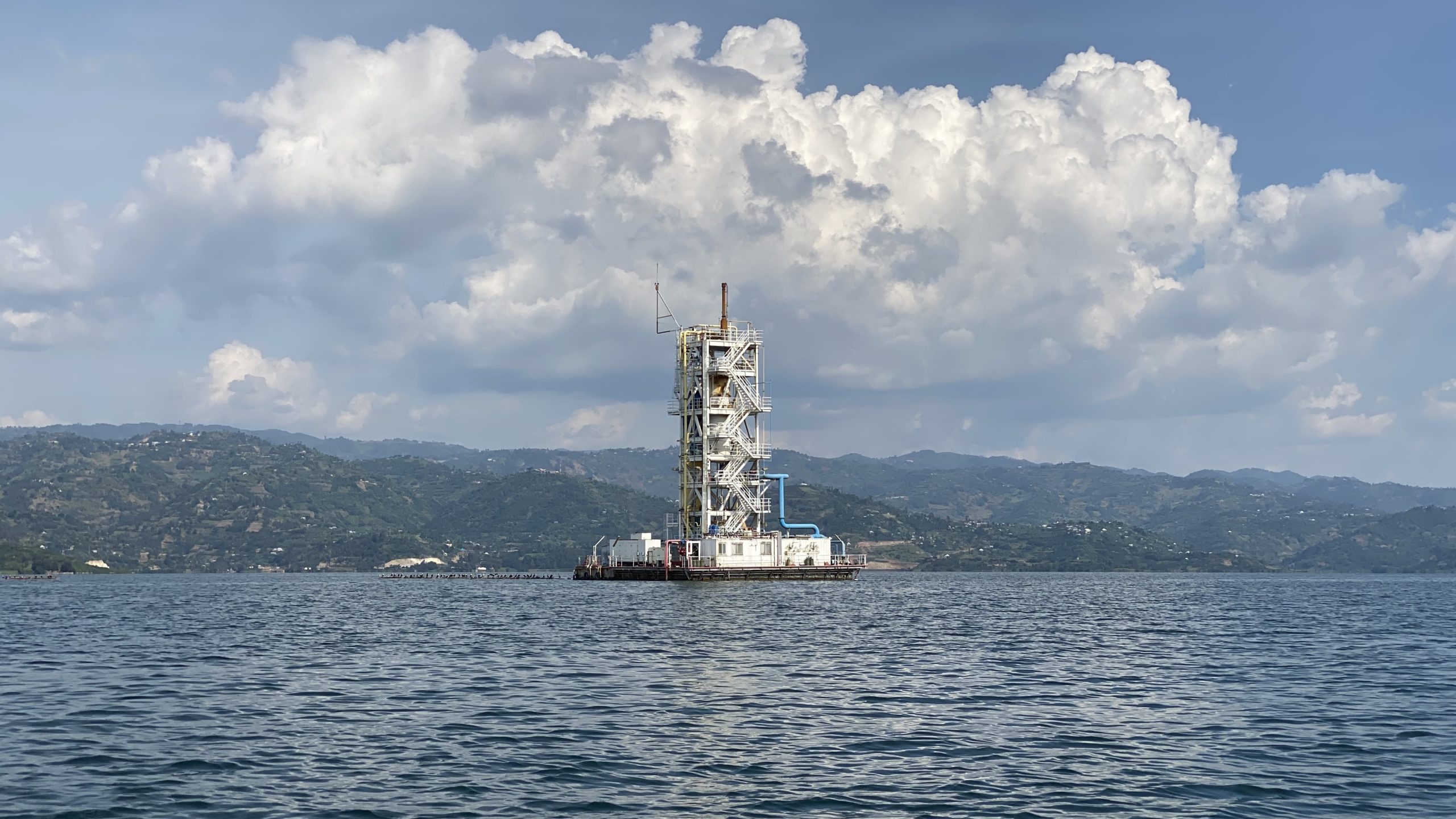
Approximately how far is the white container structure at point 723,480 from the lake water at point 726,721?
8212 cm

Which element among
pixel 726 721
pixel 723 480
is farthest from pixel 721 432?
pixel 726 721

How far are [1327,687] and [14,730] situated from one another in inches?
1871

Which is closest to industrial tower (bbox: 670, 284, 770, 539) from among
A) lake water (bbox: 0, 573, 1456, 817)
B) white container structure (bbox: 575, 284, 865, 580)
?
white container structure (bbox: 575, 284, 865, 580)

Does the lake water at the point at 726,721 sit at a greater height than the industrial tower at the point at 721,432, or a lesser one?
lesser

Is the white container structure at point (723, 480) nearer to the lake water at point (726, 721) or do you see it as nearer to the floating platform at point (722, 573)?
the floating platform at point (722, 573)

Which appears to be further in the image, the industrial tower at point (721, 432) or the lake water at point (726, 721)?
the industrial tower at point (721, 432)

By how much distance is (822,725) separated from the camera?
4188 cm

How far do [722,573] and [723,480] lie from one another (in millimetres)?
13137

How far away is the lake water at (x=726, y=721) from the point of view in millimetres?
31375

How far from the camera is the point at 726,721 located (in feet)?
142

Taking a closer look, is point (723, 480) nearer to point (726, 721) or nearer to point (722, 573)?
point (722, 573)

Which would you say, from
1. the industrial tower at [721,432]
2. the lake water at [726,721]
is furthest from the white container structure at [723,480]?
the lake water at [726,721]

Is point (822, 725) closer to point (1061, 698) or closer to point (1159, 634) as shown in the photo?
point (1061, 698)

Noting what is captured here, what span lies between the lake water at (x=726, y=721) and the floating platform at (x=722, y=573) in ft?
253
